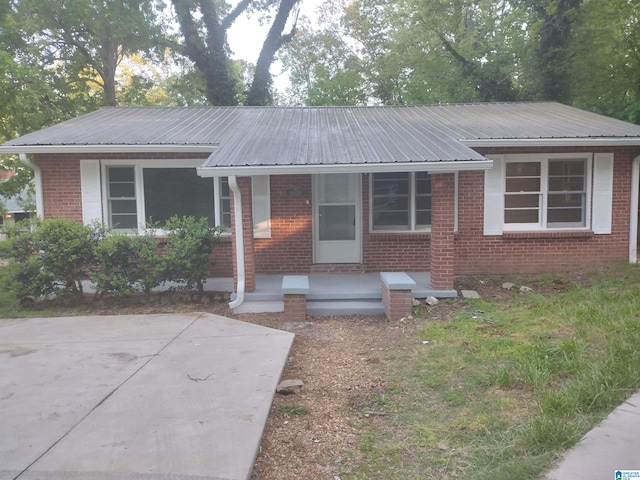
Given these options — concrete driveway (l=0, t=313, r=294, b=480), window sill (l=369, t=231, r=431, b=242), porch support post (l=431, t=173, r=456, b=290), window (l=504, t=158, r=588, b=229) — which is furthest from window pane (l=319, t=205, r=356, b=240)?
concrete driveway (l=0, t=313, r=294, b=480)

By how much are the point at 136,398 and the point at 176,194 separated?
232 inches

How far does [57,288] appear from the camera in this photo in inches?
312

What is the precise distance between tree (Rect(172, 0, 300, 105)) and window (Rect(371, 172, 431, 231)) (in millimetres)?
13219

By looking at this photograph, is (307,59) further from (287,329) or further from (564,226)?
(287,329)

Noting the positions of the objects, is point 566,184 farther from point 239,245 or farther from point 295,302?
Result: point 239,245

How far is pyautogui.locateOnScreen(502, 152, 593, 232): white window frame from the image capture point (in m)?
9.26

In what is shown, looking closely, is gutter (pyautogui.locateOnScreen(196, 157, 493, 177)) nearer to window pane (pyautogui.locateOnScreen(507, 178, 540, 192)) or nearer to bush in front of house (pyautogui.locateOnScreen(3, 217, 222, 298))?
bush in front of house (pyautogui.locateOnScreen(3, 217, 222, 298))

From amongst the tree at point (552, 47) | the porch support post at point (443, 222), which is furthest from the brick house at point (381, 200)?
the tree at point (552, 47)

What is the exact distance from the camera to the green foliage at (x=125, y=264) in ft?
25.2

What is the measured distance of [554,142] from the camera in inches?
336

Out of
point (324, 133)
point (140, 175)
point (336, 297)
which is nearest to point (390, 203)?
point (324, 133)

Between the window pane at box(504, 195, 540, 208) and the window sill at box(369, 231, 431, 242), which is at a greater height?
the window pane at box(504, 195, 540, 208)

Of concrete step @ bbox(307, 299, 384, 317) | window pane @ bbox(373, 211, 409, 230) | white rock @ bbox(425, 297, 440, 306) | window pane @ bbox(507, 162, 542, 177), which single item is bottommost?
concrete step @ bbox(307, 299, 384, 317)

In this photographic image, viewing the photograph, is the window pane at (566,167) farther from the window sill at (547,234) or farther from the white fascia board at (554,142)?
the window sill at (547,234)
